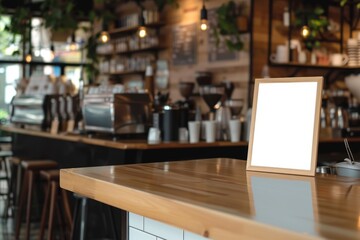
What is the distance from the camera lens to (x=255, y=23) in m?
6.13

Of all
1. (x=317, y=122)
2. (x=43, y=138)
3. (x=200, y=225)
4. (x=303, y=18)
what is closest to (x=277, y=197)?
(x=200, y=225)

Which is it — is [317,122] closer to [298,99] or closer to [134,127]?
[298,99]

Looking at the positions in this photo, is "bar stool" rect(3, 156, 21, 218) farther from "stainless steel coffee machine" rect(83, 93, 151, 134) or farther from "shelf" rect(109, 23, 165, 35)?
"shelf" rect(109, 23, 165, 35)

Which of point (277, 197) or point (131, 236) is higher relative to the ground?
point (277, 197)

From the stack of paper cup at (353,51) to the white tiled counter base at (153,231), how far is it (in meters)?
4.85

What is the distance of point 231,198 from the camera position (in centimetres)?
128

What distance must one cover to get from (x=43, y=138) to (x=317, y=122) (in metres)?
4.42

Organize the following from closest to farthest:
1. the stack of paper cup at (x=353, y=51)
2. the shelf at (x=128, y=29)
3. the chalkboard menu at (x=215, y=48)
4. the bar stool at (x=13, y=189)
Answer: the bar stool at (x=13, y=189), the stack of paper cup at (x=353, y=51), the chalkboard menu at (x=215, y=48), the shelf at (x=128, y=29)

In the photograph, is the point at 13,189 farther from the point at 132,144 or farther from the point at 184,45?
the point at 132,144

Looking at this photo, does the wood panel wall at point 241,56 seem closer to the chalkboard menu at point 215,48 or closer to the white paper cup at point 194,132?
the chalkboard menu at point 215,48

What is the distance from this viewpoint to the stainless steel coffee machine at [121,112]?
4293 millimetres

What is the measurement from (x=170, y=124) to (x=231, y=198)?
2882 mm

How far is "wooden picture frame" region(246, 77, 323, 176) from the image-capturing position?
1.67 metres

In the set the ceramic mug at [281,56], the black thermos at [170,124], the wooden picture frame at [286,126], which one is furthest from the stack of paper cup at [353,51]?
the wooden picture frame at [286,126]
